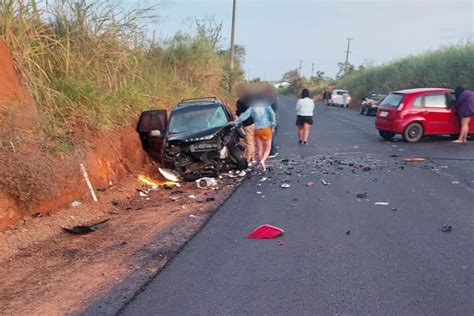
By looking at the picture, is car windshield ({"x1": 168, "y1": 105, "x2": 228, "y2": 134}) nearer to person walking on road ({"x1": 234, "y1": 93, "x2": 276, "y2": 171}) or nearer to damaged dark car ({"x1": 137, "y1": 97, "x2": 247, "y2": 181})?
damaged dark car ({"x1": 137, "y1": 97, "x2": 247, "y2": 181})

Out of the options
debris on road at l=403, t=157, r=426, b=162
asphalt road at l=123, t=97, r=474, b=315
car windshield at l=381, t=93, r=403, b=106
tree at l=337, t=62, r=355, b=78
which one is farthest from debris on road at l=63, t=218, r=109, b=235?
tree at l=337, t=62, r=355, b=78

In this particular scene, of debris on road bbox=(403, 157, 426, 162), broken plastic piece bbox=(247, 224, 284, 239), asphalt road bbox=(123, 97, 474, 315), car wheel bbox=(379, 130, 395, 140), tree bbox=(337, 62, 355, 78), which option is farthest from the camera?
tree bbox=(337, 62, 355, 78)

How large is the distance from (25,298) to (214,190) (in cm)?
526

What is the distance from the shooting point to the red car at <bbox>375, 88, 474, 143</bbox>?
1568 cm

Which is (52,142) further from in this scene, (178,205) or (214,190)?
(214,190)

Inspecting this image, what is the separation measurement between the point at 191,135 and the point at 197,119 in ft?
2.66

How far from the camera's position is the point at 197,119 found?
11.2 meters

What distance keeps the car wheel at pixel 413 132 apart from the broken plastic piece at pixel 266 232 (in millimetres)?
10683

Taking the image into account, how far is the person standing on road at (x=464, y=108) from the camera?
1511 cm

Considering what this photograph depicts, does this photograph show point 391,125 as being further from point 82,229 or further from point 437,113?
point 82,229

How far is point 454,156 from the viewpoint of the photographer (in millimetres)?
12781

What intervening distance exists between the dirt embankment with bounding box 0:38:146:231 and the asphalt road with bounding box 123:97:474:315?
241cm

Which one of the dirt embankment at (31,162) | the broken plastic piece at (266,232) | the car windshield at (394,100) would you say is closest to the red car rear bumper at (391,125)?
the car windshield at (394,100)

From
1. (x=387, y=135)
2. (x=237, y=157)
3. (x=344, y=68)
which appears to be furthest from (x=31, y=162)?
(x=344, y=68)
